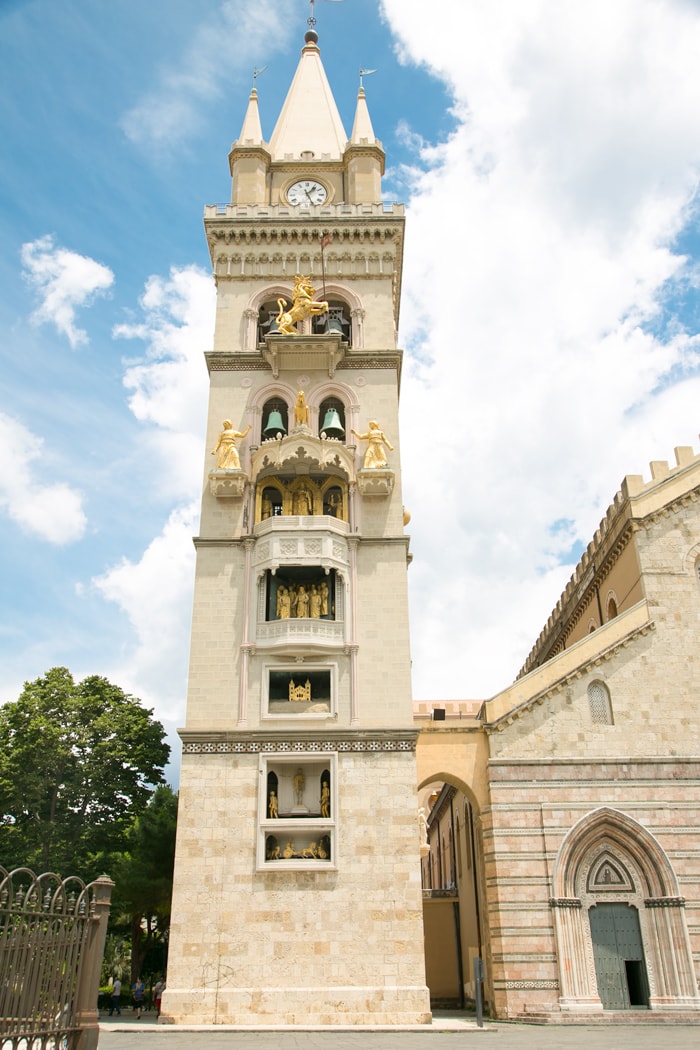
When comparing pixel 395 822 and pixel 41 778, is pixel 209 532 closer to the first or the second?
pixel 395 822

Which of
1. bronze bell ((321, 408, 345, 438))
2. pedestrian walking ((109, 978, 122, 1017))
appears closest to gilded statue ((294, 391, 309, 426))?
bronze bell ((321, 408, 345, 438))

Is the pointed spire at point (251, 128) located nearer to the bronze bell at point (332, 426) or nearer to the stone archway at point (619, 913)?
the bronze bell at point (332, 426)

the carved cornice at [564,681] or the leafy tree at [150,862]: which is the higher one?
the carved cornice at [564,681]

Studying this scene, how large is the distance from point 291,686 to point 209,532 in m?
6.41

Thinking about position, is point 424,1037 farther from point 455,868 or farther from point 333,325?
point 333,325

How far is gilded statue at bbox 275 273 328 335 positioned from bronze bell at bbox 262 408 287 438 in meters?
3.37

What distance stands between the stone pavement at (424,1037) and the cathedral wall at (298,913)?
2.89ft

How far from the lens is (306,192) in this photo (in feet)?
136

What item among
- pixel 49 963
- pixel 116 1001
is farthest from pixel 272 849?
pixel 116 1001

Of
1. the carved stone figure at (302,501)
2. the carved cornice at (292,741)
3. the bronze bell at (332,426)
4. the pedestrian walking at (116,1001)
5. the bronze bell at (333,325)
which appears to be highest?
the bronze bell at (333,325)

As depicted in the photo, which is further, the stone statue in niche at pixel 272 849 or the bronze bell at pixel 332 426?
the bronze bell at pixel 332 426

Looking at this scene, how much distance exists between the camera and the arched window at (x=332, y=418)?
34625mm

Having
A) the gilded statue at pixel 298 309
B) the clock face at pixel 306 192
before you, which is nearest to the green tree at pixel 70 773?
the gilded statue at pixel 298 309

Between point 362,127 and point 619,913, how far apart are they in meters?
34.3
